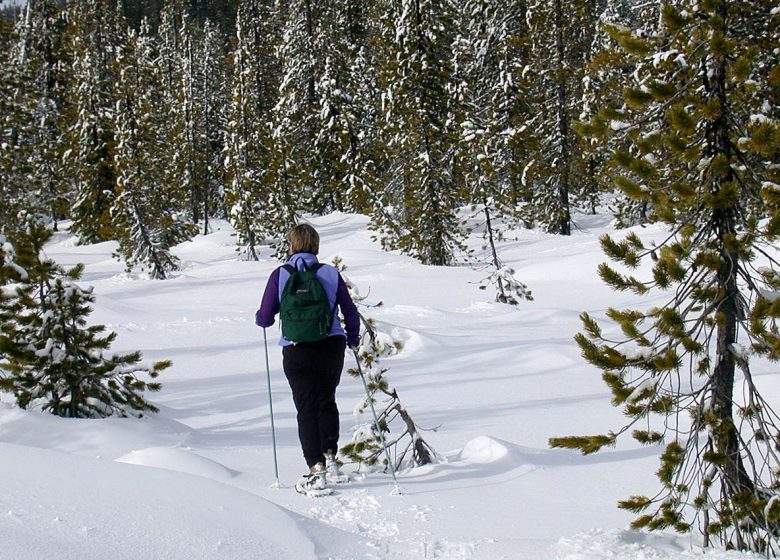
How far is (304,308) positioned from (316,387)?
2.02 feet

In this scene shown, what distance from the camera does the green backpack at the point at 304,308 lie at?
485 cm

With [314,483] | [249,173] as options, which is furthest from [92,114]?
[314,483]

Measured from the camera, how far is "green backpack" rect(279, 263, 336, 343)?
4.85 meters

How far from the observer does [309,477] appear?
4863 mm

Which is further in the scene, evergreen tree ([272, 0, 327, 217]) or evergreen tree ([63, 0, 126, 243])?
evergreen tree ([272, 0, 327, 217])

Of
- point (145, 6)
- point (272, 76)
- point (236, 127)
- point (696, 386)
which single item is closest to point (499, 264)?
point (696, 386)

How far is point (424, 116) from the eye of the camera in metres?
20.5

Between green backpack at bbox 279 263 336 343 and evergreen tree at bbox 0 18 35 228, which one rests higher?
evergreen tree at bbox 0 18 35 228

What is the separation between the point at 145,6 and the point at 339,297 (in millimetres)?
87927

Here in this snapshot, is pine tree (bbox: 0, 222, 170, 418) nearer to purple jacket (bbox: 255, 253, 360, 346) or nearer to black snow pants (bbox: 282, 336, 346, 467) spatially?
purple jacket (bbox: 255, 253, 360, 346)

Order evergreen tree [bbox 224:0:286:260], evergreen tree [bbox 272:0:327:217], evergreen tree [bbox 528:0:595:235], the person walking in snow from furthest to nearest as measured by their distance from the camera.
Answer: evergreen tree [bbox 272:0:327:217], evergreen tree [bbox 224:0:286:260], evergreen tree [bbox 528:0:595:235], the person walking in snow

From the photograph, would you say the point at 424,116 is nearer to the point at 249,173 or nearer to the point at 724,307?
the point at 249,173

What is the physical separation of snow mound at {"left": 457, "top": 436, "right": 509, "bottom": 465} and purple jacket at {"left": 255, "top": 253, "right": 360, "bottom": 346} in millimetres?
1584

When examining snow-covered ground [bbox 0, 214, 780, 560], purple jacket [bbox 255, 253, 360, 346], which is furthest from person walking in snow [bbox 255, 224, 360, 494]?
snow-covered ground [bbox 0, 214, 780, 560]
